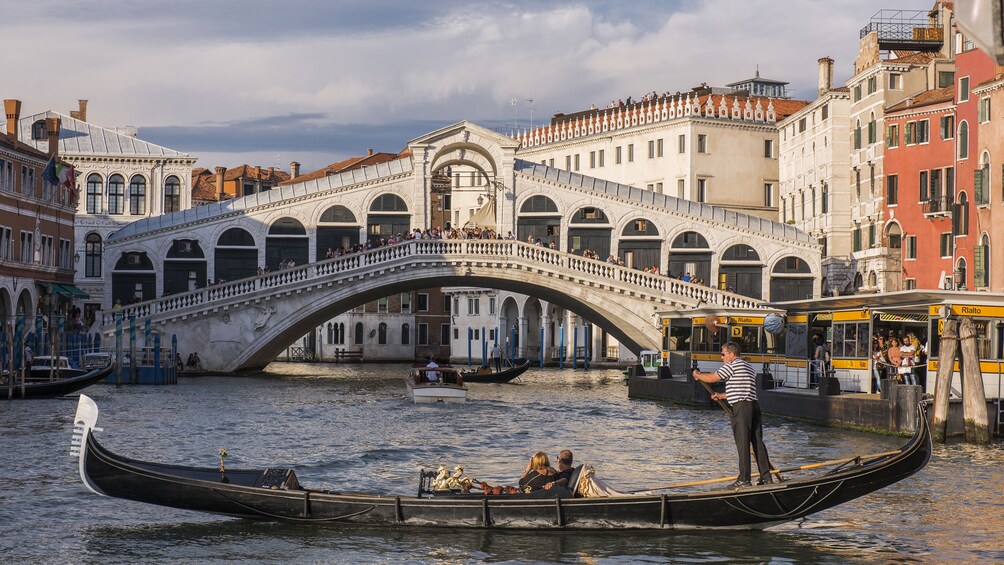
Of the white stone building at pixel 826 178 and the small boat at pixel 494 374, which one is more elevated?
the white stone building at pixel 826 178

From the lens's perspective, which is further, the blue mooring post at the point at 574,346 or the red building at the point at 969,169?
the blue mooring post at the point at 574,346

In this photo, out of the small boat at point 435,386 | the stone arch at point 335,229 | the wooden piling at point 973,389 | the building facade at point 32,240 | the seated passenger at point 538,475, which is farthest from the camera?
the stone arch at point 335,229

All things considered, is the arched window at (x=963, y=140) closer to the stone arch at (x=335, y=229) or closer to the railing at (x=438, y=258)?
the railing at (x=438, y=258)

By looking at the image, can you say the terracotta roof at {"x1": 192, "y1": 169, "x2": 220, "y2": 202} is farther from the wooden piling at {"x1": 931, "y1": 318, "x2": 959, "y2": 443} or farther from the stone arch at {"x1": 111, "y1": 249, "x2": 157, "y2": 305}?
the wooden piling at {"x1": 931, "y1": 318, "x2": 959, "y2": 443}

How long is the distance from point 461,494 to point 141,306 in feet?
98.9

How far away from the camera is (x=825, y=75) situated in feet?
155

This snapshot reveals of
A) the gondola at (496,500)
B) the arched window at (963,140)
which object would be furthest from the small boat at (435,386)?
the gondola at (496,500)

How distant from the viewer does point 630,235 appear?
44406 mm

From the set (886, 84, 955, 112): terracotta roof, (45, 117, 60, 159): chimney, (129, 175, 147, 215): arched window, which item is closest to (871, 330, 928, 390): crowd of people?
(886, 84, 955, 112): terracotta roof

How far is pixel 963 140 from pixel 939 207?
7.09 feet

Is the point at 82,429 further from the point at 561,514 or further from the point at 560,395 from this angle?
the point at 560,395

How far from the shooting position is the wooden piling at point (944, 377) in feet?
65.6

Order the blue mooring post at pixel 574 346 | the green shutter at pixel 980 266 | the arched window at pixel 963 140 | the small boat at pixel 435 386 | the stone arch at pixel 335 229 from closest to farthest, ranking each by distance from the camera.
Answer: the small boat at pixel 435 386 < the green shutter at pixel 980 266 < the arched window at pixel 963 140 < the stone arch at pixel 335 229 < the blue mooring post at pixel 574 346

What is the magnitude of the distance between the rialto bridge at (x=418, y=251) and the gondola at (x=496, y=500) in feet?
91.8
